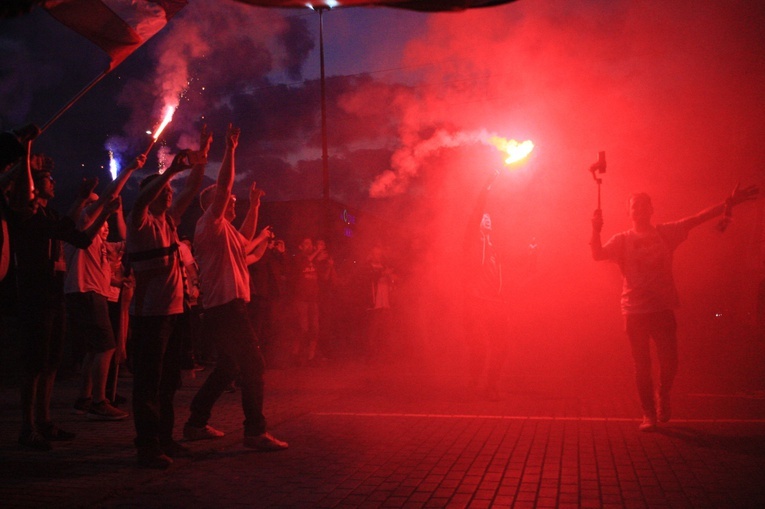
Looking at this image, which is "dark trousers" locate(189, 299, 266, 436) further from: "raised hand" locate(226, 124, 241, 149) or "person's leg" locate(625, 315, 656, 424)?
"person's leg" locate(625, 315, 656, 424)

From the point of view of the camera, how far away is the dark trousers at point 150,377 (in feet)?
16.9

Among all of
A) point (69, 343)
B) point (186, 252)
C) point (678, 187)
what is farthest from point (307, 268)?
point (678, 187)

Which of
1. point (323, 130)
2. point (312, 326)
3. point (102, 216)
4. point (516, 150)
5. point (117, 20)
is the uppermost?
point (323, 130)

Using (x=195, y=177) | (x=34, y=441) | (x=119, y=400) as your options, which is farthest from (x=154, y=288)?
(x=119, y=400)

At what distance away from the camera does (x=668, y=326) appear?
21.2 feet

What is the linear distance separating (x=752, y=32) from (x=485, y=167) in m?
5.03

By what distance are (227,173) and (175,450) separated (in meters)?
2.16

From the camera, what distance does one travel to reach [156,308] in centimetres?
522

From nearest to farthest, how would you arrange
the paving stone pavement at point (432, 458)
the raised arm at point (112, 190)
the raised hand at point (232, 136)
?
1. the paving stone pavement at point (432, 458)
2. the raised arm at point (112, 190)
3. the raised hand at point (232, 136)

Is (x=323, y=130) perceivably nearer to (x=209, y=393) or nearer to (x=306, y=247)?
(x=306, y=247)

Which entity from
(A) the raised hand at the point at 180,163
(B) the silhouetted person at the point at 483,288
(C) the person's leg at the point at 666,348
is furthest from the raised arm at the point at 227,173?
(C) the person's leg at the point at 666,348

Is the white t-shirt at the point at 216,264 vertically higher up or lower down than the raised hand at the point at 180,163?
lower down

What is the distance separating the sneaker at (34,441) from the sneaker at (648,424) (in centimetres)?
488

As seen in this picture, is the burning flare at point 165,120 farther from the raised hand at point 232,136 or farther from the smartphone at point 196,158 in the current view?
the raised hand at point 232,136
